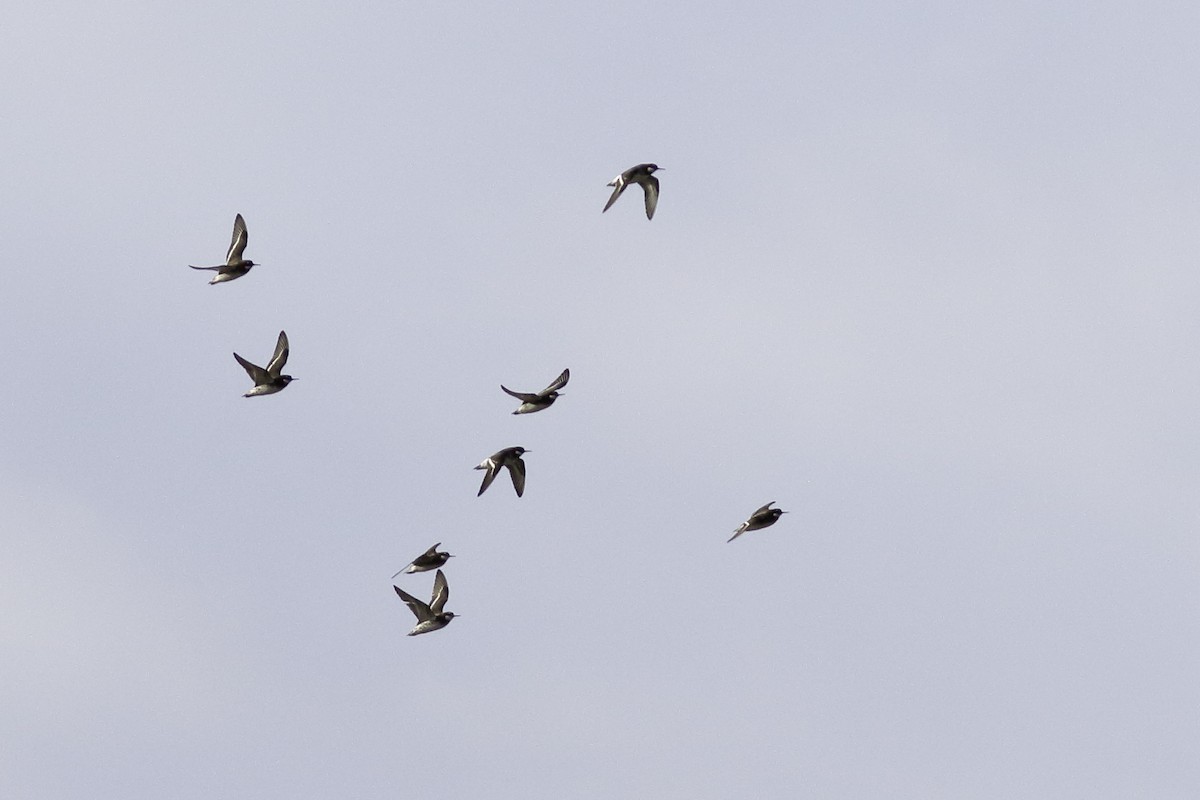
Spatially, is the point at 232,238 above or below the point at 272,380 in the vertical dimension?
above

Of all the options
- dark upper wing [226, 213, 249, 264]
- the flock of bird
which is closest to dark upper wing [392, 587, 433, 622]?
the flock of bird

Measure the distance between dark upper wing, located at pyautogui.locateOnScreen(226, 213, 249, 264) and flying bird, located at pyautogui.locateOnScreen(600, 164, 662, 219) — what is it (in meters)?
15.8

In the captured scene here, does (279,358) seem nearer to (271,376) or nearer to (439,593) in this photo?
(271,376)

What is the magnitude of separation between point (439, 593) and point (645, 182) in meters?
20.2

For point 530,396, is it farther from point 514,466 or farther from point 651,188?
point 651,188

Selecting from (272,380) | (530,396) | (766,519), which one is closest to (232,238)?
(272,380)

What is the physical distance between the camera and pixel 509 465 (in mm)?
88750

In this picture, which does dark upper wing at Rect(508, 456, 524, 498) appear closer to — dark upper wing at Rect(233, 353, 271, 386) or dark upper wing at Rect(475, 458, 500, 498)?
dark upper wing at Rect(475, 458, 500, 498)

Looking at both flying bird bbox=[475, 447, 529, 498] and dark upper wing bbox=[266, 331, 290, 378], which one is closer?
dark upper wing bbox=[266, 331, 290, 378]

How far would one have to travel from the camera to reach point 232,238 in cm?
8444

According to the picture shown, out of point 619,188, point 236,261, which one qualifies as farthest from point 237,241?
point 619,188

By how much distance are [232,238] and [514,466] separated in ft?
50.9

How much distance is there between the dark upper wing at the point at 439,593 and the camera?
286 feet

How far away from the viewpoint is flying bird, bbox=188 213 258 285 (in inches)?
3310
